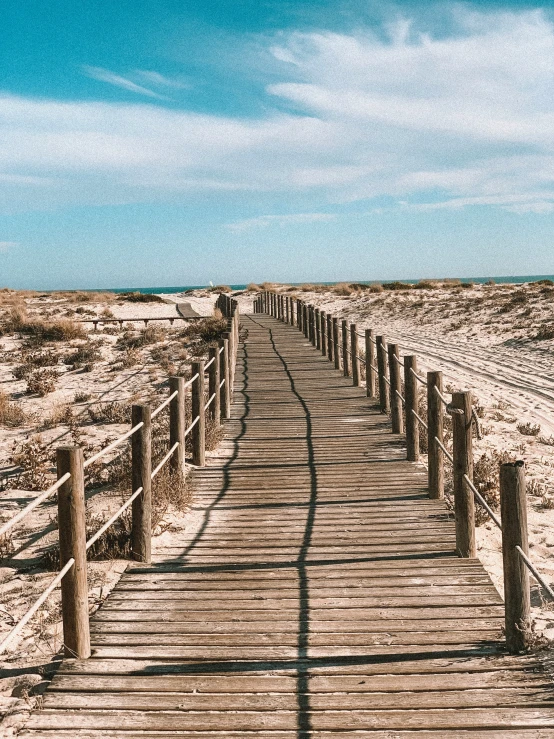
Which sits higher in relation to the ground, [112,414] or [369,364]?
[369,364]

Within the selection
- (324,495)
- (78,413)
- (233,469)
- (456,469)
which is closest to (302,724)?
(456,469)

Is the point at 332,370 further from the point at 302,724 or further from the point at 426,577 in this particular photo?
the point at 302,724

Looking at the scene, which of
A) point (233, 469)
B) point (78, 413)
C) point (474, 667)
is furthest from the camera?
point (78, 413)

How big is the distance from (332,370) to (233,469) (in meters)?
8.00

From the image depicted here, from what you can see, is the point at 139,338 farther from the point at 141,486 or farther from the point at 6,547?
the point at 141,486

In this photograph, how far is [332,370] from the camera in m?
15.9

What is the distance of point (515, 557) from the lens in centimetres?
398

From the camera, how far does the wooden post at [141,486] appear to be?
5387mm

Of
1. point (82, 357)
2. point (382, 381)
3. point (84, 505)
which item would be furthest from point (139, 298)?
point (84, 505)

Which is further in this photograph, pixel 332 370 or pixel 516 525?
pixel 332 370

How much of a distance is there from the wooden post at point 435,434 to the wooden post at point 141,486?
2698 millimetres

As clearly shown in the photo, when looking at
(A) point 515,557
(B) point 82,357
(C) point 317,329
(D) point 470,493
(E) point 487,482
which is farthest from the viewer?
(B) point 82,357

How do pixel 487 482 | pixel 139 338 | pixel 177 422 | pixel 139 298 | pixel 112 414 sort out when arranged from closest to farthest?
pixel 177 422 < pixel 487 482 < pixel 112 414 < pixel 139 338 < pixel 139 298

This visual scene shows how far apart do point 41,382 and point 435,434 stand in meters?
12.4
